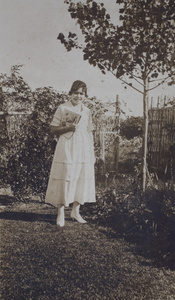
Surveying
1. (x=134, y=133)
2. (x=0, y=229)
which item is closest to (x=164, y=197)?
(x=0, y=229)

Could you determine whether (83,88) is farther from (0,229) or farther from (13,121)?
(0,229)

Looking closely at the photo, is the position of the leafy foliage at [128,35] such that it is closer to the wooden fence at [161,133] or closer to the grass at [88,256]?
the grass at [88,256]

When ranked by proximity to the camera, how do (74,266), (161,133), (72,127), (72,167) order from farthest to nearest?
1. (161,133)
2. (72,167)
3. (72,127)
4. (74,266)

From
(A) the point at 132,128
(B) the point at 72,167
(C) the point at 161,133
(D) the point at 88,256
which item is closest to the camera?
(D) the point at 88,256

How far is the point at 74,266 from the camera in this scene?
2.70 m

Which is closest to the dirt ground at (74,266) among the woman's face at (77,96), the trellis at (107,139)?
the woman's face at (77,96)

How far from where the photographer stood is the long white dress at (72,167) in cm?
361

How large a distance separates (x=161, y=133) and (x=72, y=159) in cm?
411

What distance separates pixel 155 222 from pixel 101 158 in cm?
314

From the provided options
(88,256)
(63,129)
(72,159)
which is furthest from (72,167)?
(88,256)

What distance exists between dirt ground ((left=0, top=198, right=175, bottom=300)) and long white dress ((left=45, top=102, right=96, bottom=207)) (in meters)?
0.51

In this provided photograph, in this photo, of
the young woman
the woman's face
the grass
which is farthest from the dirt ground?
the woman's face

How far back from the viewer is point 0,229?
3.72m

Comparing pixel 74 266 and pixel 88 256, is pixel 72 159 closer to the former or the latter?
pixel 88 256
